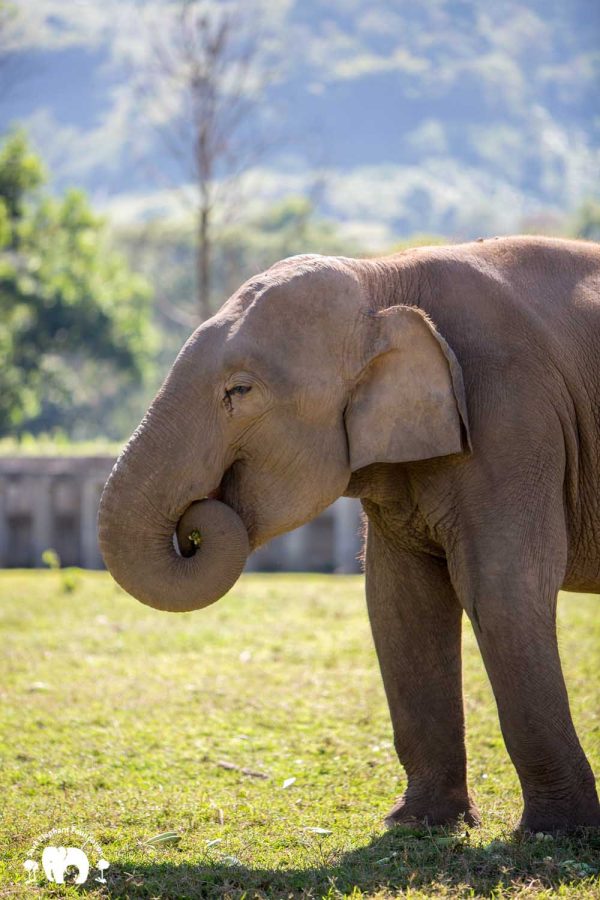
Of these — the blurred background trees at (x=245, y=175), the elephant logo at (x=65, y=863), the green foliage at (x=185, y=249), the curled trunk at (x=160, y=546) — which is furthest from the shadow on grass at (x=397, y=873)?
the green foliage at (x=185, y=249)

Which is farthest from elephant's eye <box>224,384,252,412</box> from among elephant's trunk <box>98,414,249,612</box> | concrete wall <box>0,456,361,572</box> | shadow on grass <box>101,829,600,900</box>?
concrete wall <box>0,456,361,572</box>

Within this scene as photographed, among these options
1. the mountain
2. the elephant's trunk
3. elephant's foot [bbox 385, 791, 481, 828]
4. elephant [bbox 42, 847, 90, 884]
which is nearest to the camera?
elephant [bbox 42, 847, 90, 884]

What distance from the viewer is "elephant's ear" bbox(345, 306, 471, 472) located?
5465 millimetres

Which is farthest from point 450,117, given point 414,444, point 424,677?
point 414,444

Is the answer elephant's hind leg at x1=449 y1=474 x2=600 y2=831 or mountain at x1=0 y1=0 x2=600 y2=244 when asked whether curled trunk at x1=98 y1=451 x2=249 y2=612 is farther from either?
mountain at x1=0 y1=0 x2=600 y2=244

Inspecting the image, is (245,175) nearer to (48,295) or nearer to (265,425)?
(48,295)

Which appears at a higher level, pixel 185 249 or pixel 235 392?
pixel 185 249

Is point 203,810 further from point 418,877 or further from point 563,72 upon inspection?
point 563,72

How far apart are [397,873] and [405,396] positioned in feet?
6.50

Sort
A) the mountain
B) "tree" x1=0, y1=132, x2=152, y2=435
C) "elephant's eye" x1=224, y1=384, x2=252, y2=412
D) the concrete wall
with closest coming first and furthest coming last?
1. "elephant's eye" x1=224, y1=384, x2=252, y2=412
2. the concrete wall
3. "tree" x1=0, y1=132, x2=152, y2=435
4. the mountain

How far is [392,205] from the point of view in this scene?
172 m

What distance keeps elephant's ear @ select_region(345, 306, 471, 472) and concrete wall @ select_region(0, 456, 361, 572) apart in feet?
42.0

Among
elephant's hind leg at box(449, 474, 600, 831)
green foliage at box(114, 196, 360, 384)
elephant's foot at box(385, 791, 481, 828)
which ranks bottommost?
elephant's foot at box(385, 791, 481, 828)

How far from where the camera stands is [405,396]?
5.58 meters
